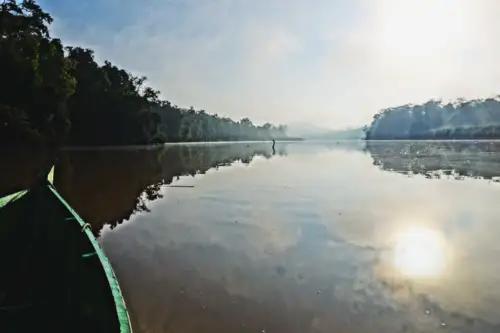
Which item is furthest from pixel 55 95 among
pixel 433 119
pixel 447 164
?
pixel 433 119

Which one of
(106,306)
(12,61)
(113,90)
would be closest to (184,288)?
(106,306)

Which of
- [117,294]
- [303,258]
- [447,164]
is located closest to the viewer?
[117,294]

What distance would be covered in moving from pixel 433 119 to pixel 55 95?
166 meters

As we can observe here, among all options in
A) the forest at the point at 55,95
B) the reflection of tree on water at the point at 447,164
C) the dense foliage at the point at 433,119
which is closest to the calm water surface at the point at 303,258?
the reflection of tree on water at the point at 447,164

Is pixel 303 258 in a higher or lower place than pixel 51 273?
lower

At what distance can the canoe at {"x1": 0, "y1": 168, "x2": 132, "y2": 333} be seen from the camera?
15.5 ft

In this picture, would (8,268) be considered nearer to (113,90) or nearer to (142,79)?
(113,90)

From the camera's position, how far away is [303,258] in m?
8.53

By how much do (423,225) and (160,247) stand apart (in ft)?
24.1

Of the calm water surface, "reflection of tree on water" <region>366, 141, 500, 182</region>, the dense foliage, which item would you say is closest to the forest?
the calm water surface

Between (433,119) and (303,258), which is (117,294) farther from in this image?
(433,119)

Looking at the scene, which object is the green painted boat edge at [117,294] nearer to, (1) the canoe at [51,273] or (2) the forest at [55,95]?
(1) the canoe at [51,273]

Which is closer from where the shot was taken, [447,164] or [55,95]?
[447,164]

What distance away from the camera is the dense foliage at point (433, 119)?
154 m
